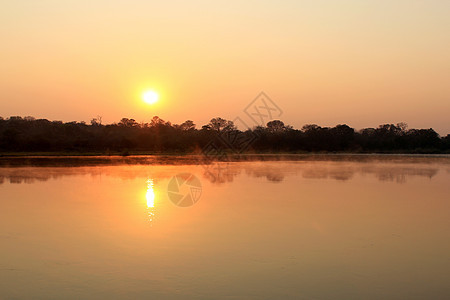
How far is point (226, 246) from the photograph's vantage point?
298 inches

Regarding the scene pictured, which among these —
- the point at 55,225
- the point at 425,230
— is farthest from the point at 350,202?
the point at 55,225

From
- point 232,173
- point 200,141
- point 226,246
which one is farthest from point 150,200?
point 200,141

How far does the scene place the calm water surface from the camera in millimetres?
5605

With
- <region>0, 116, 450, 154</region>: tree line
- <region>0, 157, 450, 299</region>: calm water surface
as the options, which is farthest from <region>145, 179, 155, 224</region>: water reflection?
<region>0, 116, 450, 154</region>: tree line

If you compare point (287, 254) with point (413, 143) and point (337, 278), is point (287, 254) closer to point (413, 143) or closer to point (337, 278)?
point (337, 278)

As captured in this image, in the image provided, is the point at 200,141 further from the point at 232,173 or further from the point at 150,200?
the point at 150,200

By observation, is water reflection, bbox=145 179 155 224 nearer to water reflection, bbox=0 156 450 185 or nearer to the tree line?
water reflection, bbox=0 156 450 185

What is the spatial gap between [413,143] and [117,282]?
209 feet

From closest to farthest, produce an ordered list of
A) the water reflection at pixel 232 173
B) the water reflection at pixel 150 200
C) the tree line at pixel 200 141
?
the water reflection at pixel 150 200
the water reflection at pixel 232 173
the tree line at pixel 200 141

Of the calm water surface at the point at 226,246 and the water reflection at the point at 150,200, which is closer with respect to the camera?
the calm water surface at the point at 226,246

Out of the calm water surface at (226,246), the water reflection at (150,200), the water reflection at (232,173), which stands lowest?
the calm water surface at (226,246)

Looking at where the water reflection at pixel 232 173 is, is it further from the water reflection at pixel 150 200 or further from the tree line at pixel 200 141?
the tree line at pixel 200 141

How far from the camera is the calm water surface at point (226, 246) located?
5.61 meters

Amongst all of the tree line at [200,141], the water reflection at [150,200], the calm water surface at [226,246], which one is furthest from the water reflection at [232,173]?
the tree line at [200,141]
